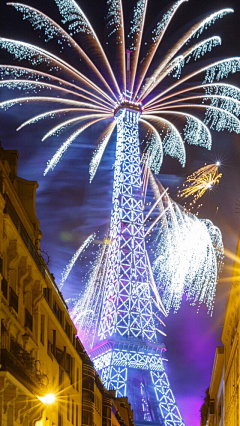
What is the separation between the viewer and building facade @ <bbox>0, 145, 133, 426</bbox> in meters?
32.2

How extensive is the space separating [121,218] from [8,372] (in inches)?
4347

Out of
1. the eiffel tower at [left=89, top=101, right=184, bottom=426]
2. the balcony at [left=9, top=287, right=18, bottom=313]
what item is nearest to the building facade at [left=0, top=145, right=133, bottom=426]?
the balcony at [left=9, top=287, right=18, bottom=313]

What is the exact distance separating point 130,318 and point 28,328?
325 feet

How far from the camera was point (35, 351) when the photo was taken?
40469 mm

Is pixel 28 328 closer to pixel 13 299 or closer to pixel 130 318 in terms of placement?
pixel 13 299

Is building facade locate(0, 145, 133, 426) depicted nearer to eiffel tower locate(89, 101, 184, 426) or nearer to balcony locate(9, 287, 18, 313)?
balcony locate(9, 287, 18, 313)

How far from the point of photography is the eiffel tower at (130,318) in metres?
134

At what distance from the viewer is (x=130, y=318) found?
13650 cm

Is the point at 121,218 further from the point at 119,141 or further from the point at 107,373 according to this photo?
the point at 107,373

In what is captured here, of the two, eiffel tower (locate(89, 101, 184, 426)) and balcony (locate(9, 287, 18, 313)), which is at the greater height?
eiffel tower (locate(89, 101, 184, 426))

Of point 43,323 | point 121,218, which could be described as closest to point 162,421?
point 121,218

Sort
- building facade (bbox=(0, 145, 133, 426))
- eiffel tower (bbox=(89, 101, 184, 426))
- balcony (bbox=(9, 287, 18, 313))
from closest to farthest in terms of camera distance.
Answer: building facade (bbox=(0, 145, 133, 426)) < balcony (bbox=(9, 287, 18, 313)) < eiffel tower (bbox=(89, 101, 184, 426))

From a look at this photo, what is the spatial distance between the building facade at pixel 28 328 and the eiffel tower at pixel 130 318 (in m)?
74.9

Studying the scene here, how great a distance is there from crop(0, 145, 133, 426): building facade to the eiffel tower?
246ft
